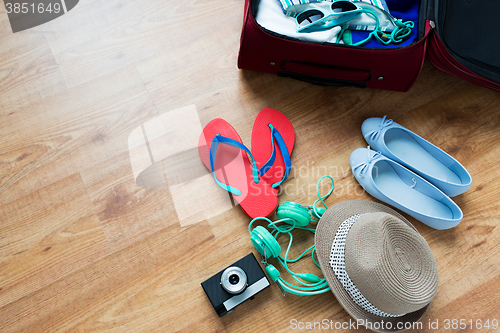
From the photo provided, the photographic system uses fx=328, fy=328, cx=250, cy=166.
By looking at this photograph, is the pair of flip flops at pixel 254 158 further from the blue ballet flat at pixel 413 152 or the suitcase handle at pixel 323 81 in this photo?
the blue ballet flat at pixel 413 152

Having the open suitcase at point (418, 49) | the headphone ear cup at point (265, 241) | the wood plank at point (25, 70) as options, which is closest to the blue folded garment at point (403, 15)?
the open suitcase at point (418, 49)

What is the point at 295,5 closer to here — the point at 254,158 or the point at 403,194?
the point at 254,158

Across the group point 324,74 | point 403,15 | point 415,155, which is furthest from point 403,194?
point 403,15

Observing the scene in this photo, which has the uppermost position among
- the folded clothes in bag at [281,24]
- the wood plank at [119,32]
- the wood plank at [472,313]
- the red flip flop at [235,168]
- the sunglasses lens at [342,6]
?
the sunglasses lens at [342,6]

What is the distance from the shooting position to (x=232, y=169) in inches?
38.9

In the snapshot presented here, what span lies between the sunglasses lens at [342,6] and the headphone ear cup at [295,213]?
58cm

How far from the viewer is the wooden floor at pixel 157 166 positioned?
2.94 ft

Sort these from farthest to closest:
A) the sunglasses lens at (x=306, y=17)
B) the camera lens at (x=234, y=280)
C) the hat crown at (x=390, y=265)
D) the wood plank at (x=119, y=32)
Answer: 1. the wood plank at (x=119, y=32)
2. the sunglasses lens at (x=306, y=17)
3. the camera lens at (x=234, y=280)
4. the hat crown at (x=390, y=265)

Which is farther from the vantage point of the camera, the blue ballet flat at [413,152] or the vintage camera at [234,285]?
the blue ballet flat at [413,152]

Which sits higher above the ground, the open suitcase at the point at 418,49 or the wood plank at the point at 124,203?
the open suitcase at the point at 418,49

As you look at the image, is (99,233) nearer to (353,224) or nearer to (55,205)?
(55,205)

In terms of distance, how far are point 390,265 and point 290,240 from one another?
28 centimetres

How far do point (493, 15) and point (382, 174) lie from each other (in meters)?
0.54

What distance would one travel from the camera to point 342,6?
3.13ft
